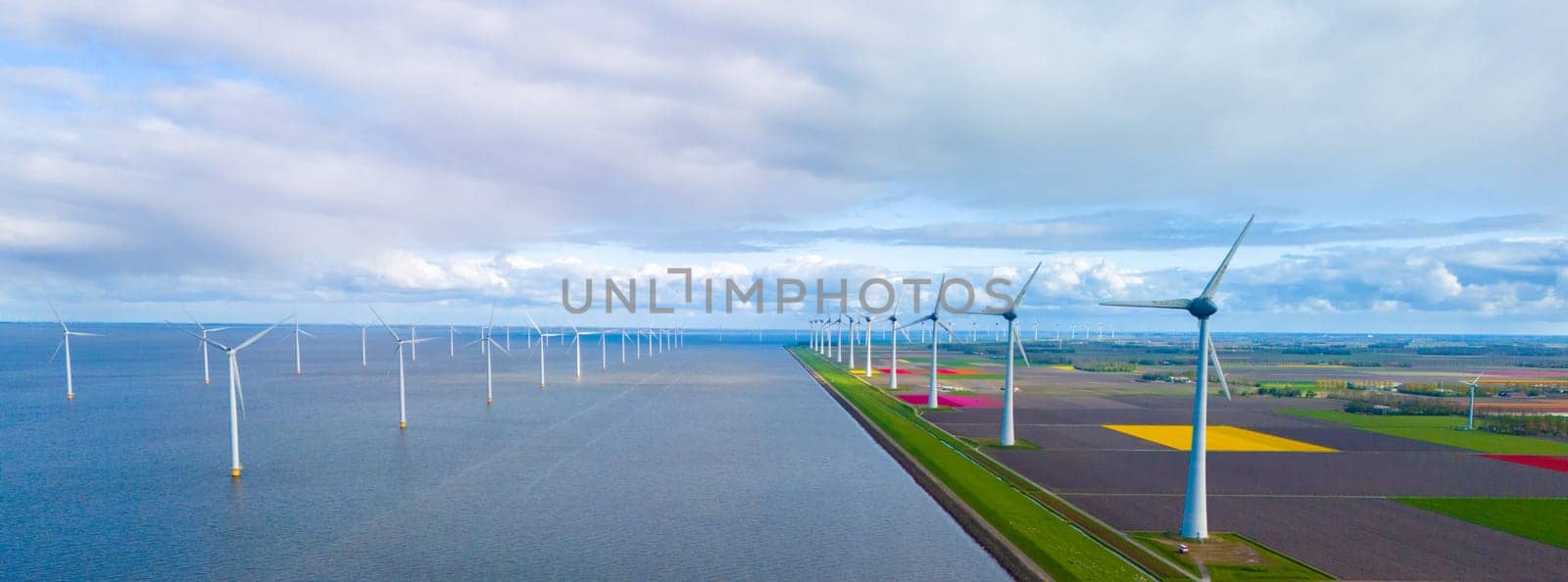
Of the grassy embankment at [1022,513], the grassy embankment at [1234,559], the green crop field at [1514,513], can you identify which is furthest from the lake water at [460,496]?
the green crop field at [1514,513]

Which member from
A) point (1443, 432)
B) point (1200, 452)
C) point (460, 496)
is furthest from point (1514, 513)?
point (460, 496)

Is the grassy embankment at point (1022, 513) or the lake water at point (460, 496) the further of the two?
the lake water at point (460, 496)

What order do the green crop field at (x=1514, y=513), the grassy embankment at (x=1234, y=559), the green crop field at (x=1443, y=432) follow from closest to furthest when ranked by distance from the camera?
the grassy embankment at (x=1234, y=559)
the green crop field at (x=1514, y=513)
the green crop field at (x=1443, y=432)

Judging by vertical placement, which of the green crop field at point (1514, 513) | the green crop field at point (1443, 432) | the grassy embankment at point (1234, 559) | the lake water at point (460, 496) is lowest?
the green crop field at point (1443, 432)

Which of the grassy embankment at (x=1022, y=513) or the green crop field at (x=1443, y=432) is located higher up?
the grassy embankment at (x=1022, y=513)

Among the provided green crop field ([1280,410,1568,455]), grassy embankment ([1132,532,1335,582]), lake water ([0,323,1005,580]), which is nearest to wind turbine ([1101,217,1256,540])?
grassy embankment ([1132,532,1335,582])

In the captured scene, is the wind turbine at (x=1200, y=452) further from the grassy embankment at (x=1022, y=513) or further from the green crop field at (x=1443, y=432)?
the green crop field at (x=1443, y=432)

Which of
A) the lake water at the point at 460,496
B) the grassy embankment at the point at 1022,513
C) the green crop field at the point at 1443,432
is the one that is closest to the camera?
the grassy embankment at the point at 1022,513

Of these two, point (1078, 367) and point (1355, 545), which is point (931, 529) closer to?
point (1355, 545)

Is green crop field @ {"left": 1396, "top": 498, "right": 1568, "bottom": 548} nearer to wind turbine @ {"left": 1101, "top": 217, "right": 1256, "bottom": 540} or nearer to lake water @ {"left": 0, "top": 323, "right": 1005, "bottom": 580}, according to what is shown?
wind turbine @ {"left": 1101, "top": 217, "right": 1256, "bottom": 540}
